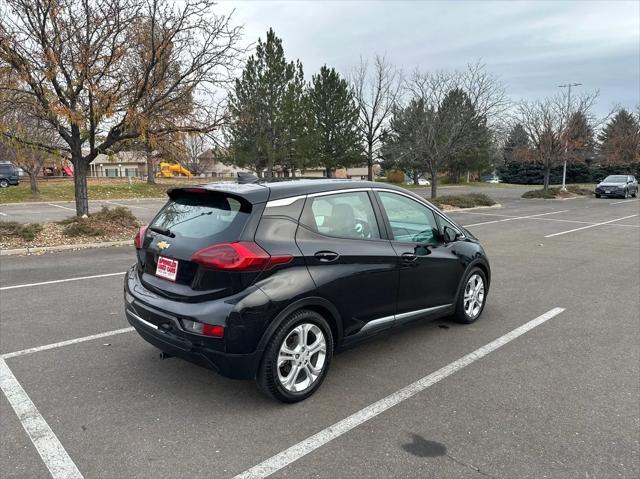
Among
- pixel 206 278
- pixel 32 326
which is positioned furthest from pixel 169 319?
pixel 32 326

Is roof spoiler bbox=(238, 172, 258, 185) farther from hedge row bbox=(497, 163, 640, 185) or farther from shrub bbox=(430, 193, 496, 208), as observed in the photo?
hedge row bbox=(497, 163, 640, 185)

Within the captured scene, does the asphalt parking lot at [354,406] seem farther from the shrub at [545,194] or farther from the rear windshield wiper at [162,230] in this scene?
the shrub at [545,194]

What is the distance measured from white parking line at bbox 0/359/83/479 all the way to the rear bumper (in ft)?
2.80

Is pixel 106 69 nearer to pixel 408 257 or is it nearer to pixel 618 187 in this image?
pixel 408 257

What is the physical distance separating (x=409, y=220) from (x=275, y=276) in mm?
1735

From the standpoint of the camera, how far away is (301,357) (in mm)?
3354

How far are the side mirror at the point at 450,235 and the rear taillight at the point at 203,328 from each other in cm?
258

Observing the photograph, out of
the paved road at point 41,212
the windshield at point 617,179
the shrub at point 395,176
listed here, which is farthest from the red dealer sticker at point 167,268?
the shrub at point 395,176

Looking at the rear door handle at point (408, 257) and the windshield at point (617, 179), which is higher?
the windshield at point (617, 179)

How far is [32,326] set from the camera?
4.91m

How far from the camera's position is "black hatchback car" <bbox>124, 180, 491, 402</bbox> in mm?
3084

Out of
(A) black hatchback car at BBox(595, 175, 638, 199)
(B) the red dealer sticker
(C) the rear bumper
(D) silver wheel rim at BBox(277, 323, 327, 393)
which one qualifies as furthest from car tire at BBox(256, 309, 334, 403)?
(A) black hatchback car at BBox(595, 175, 638, 199)

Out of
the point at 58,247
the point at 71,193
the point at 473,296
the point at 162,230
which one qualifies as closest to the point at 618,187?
the point at 473,296

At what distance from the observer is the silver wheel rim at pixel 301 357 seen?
3.29 metres
